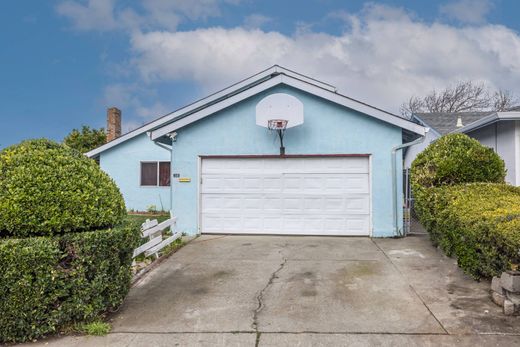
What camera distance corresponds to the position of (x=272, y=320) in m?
4.18

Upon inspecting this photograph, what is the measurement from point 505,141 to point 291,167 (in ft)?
17.9

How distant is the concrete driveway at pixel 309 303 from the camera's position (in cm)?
374

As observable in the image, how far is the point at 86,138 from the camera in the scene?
21047 mm

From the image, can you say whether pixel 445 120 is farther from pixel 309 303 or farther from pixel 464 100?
pixel 464 100

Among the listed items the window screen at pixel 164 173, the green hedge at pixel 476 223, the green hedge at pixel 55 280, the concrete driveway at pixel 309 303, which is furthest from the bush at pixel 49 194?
the window screen at pixel 164 173

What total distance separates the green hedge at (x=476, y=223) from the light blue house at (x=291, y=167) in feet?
5.28

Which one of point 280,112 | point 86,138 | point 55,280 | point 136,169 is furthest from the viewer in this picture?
point 86,138

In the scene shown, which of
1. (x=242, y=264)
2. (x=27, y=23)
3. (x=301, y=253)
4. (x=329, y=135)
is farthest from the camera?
(x=27, y=23)

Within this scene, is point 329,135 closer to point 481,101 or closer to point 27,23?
point 27,23

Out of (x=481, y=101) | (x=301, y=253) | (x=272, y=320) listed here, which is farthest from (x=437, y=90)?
(x=272, y=320)

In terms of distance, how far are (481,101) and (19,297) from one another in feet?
114

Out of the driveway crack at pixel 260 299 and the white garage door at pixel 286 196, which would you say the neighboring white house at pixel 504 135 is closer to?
the white garage door at pixel 286 196

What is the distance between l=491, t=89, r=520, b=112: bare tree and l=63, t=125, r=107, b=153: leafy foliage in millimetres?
29246

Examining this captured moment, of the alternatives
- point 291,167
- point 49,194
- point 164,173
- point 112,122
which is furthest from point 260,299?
point 112,122
